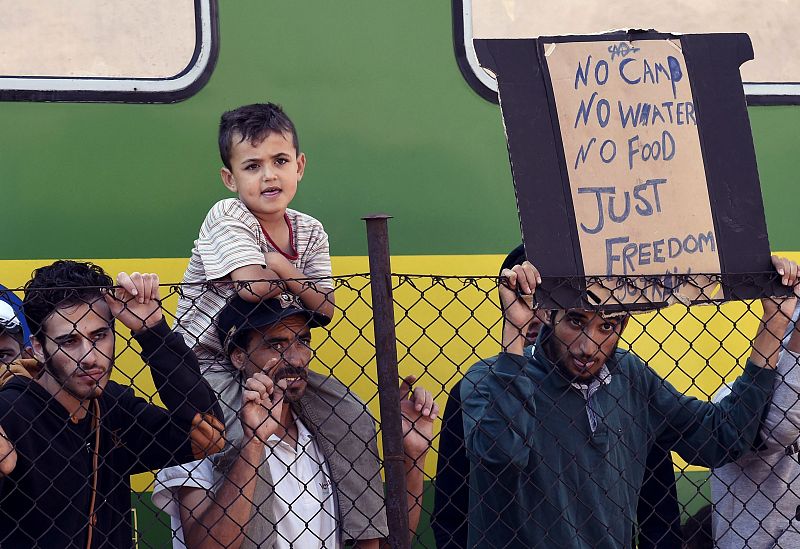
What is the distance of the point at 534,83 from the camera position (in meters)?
3.22

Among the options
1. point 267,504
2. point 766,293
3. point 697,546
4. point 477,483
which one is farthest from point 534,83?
point 697,546

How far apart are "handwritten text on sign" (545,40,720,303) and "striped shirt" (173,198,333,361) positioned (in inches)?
32.7

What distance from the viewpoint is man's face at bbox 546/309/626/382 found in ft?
11.3

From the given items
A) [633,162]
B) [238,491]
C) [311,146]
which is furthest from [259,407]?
[633,162]

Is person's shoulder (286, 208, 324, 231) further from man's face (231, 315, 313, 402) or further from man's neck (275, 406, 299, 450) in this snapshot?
man's neck (275, 406, 299, 450)

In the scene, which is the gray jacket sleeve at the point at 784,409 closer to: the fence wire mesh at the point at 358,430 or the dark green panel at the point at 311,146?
the fence wire mesh at the point at 358,430

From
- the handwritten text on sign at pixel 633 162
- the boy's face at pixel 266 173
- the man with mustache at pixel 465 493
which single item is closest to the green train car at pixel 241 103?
the boy's face at pixel 266 173

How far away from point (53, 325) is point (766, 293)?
1.87 metres

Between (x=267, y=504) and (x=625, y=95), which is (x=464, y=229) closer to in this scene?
(x=625, y=95)

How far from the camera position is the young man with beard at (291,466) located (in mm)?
3295

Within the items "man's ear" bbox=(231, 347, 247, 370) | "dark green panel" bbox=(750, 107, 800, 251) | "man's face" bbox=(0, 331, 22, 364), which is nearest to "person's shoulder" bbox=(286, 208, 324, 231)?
"man's ear" bbox=(231, 347, 247, 370)

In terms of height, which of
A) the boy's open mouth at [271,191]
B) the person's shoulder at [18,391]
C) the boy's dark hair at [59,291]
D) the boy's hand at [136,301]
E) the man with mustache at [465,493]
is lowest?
the man with mustache at [465,493]

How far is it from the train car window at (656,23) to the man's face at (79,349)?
1.54 meters

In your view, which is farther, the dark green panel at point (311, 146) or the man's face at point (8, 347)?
the dark green panel at point (311, 146)
